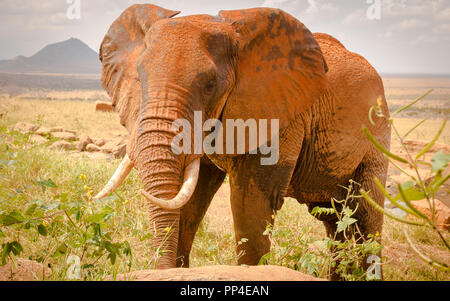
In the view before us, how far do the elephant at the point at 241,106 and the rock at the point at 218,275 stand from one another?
1.46ft

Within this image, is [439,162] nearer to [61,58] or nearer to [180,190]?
[180,190]

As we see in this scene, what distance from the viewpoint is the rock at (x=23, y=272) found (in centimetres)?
213

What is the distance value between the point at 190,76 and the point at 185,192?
2.33 ft

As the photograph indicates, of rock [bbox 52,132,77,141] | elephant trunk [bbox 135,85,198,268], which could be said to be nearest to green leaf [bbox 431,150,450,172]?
elephant trunk [bbox 135,85,198,268]

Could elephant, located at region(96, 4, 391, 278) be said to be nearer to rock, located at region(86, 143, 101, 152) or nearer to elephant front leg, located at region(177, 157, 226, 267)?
elephant front leg, located at region(177, 157, 226, 267)

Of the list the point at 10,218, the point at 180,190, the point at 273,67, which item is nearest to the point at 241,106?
the point at 273,67

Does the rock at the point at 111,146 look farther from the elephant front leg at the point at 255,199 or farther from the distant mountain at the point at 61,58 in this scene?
the distant mountain at the point at 61,58

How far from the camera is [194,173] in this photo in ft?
9.64

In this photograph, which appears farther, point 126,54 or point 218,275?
point 126,54

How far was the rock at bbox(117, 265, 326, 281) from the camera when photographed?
78.7 inches

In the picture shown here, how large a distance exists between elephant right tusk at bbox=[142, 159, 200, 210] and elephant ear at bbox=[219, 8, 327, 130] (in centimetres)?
56

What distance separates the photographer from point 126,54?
3.64 metres
